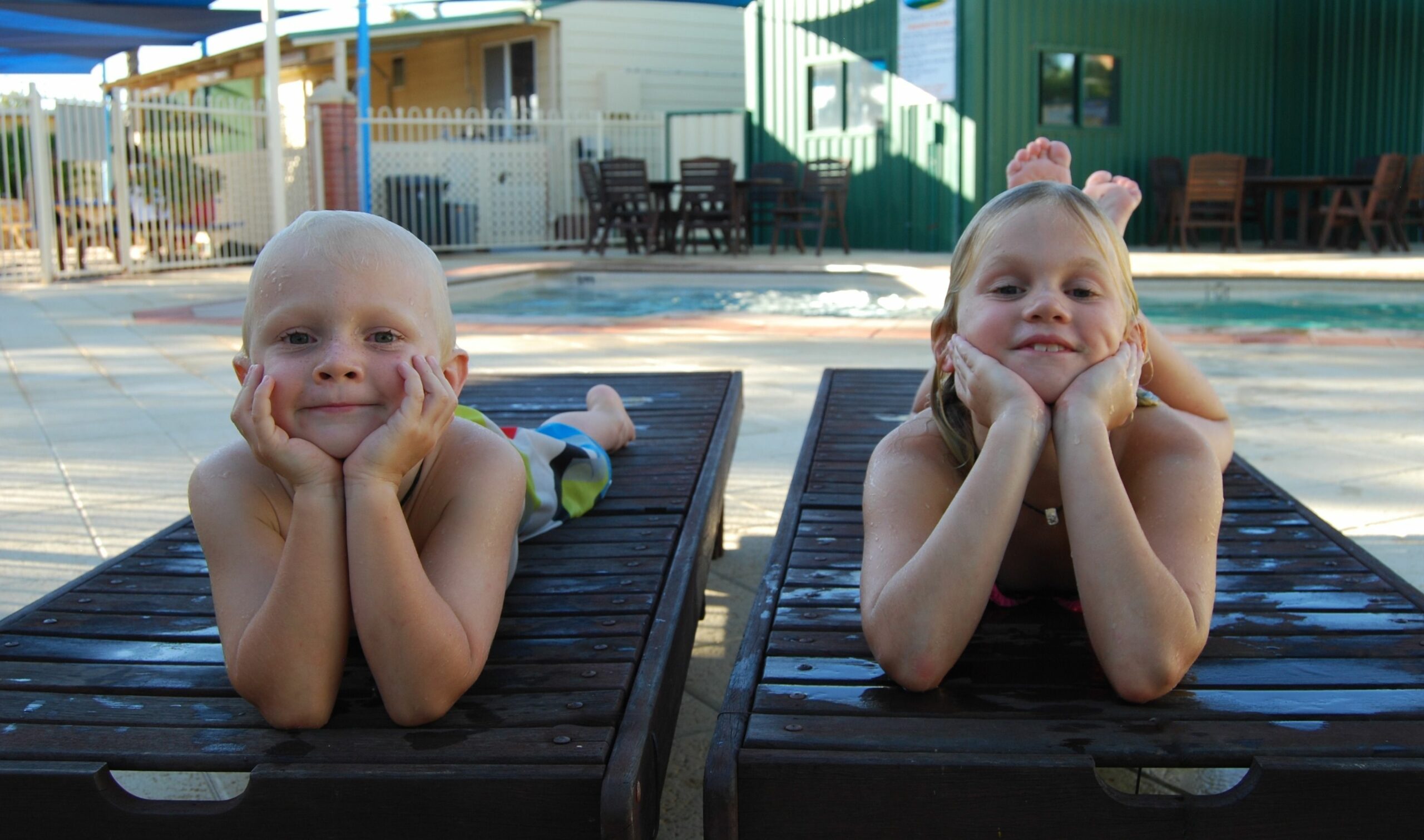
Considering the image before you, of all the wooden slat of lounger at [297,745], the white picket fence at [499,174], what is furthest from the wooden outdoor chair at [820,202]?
the wooden slat of lounger at [297,745]

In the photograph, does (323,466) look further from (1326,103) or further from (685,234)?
(1326,103)

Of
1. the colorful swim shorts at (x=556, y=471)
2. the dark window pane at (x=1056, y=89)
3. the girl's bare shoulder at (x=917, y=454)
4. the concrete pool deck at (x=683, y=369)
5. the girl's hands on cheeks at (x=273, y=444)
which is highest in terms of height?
the dark window pane at (x=1056, y=89)

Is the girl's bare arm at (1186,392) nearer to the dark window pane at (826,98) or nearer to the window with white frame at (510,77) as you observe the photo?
the dark window pane at (826,98)

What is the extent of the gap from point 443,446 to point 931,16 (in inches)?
568

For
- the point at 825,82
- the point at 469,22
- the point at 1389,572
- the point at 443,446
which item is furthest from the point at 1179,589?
the point at 469,22

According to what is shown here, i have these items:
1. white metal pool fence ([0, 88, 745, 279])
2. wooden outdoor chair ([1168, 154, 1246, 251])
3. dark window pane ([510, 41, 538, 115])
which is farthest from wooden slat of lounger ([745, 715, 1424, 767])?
dark window pane ([510, 41, 538, 115])

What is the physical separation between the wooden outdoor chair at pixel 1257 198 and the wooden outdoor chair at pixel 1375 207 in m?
0.83

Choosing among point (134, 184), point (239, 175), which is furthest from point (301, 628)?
point (239, 175)

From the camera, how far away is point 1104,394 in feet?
5.44

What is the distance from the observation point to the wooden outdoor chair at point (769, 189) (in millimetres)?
15523

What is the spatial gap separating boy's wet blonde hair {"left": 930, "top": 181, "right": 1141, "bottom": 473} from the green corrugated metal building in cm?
1331

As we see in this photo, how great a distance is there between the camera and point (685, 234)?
50.1ft

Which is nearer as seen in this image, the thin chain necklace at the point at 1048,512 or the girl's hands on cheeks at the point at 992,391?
the girl's hands on cheeks at the point at 992,391

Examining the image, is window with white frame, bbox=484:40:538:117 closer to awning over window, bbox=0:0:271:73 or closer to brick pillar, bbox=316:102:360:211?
awning over window, bbox=0:0:271:73
